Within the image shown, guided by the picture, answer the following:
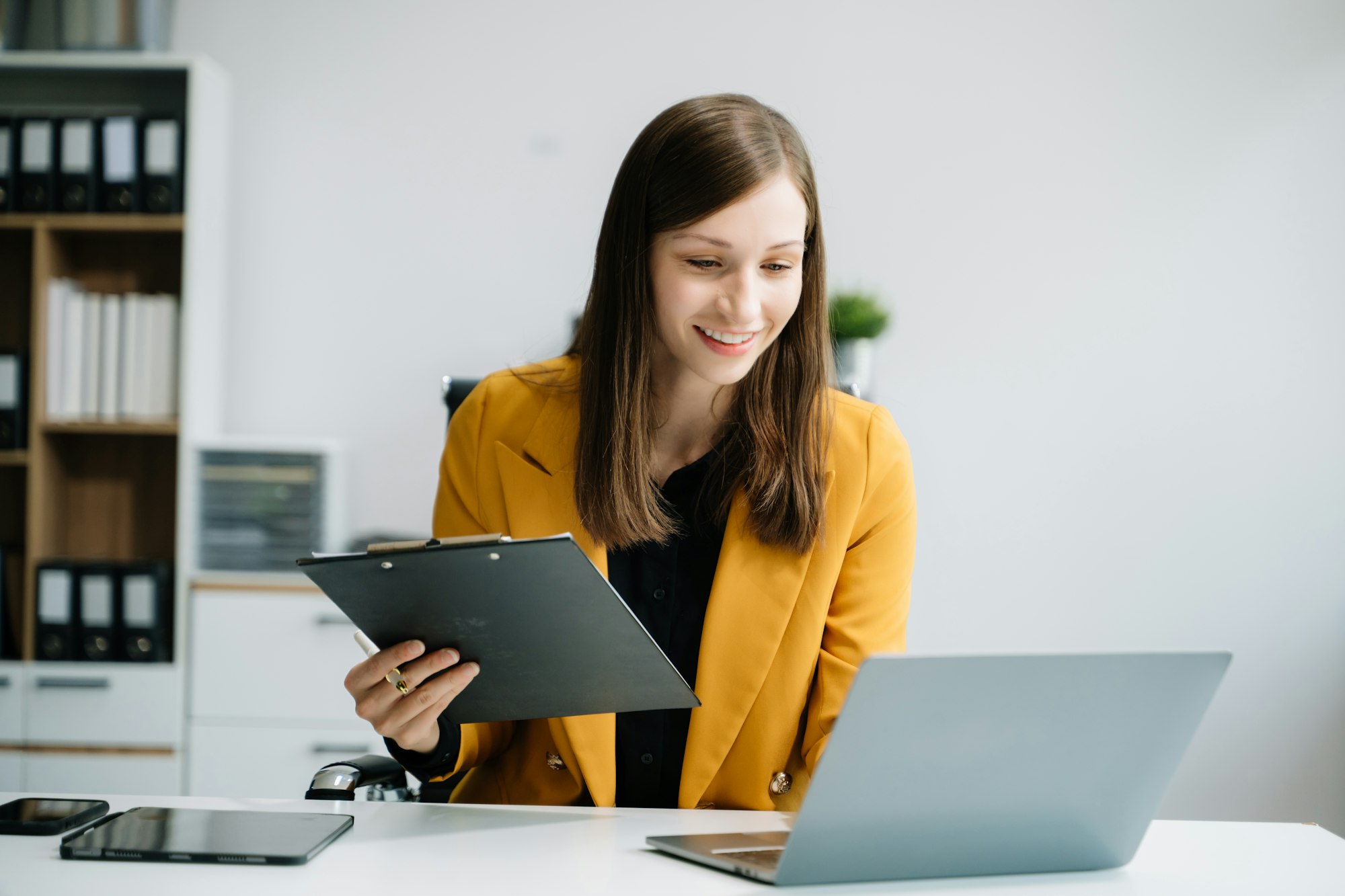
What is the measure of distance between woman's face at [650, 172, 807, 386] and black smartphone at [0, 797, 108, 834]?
2.38ft

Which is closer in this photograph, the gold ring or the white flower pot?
the gold ring

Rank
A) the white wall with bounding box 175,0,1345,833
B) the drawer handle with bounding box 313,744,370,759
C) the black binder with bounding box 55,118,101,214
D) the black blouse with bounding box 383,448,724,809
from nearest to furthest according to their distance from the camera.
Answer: the black blouse with bounding box 383,448,724,809 → the drawer handle with bounding box 313,744,370,759 → the black binder with bounding box 55,118,101,214 → the white wall with bounding box 175,0,1345,833

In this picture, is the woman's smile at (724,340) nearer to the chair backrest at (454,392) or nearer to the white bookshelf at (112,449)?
the chair backrest at (454,392)

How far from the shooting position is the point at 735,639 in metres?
1.22

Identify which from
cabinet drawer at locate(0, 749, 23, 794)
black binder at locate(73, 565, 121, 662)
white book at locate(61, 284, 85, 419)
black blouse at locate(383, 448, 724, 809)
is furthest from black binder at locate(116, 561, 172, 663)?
black blouse at locate(383, 448, 724, 809)

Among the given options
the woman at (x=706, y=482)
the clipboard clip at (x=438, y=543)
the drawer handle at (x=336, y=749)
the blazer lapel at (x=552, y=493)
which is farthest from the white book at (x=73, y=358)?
the clipboard clip at (x=438, y=543)

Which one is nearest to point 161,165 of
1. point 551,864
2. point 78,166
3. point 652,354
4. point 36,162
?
point 78,166

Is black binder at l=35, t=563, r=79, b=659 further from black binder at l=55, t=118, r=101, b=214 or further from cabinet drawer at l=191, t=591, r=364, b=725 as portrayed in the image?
black binder at l=55, t=118, r=101, b=214

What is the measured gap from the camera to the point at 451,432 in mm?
1370

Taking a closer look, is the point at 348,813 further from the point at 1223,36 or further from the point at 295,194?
the point at 1223,36

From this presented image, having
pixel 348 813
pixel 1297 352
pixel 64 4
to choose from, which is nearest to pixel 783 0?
pixel 1297 352

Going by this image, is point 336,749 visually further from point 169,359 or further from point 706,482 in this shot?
point 706,482

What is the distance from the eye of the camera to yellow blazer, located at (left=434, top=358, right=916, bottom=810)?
3.96 ft

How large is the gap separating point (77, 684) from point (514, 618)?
2.10m
